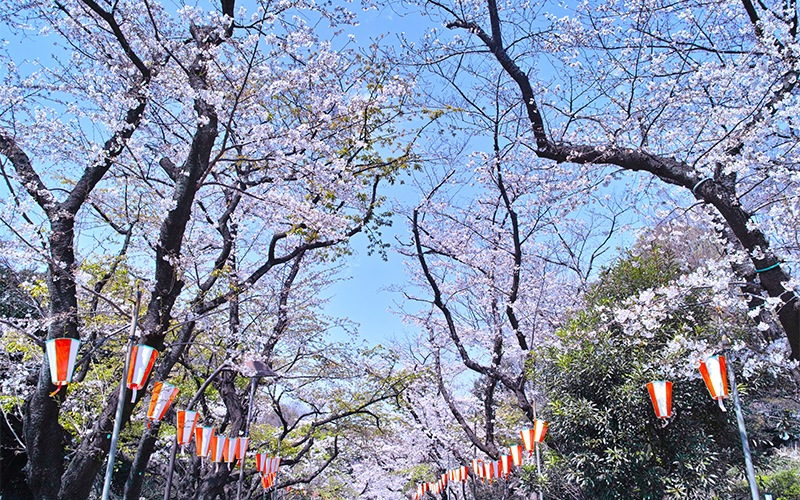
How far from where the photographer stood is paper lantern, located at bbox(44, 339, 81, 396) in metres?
4.05

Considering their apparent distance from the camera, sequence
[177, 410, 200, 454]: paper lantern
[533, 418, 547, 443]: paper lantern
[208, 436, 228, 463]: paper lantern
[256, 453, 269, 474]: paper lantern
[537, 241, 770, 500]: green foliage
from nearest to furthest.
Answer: [537, 241, 770, 500]: green foliage
[177, 410, 200, 454]: paper lantern
[533, 418, 547, 443]: paper lantern
[208, 436, 228, 463]: paper lantern
[256, 453, 269, 474]: paper lantern

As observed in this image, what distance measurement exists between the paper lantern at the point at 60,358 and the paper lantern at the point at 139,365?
1.59ft

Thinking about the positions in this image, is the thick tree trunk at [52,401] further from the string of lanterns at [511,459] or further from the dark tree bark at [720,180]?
the string of lanterns at [511,459]

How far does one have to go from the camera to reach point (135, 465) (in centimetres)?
554

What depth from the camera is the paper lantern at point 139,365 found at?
14.1 feet

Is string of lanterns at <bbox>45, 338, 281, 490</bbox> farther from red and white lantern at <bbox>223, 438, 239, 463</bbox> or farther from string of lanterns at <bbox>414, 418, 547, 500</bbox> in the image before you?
string of lanterns at <bbox>414, 418, 547, 500</bbox>

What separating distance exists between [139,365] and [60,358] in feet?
2.07

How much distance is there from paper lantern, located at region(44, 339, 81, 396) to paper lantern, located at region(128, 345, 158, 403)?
0.49m

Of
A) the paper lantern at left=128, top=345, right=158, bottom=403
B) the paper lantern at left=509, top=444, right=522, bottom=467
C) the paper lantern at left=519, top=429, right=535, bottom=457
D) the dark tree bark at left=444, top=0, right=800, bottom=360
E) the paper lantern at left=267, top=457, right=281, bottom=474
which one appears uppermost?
the dark tree bark at left=444, top=0, right=800, bottom=360

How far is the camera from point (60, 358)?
13.4 ft

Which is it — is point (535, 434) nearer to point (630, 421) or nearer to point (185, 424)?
point (630, 421)

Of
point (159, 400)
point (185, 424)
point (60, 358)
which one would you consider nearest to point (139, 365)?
point (60, 358)

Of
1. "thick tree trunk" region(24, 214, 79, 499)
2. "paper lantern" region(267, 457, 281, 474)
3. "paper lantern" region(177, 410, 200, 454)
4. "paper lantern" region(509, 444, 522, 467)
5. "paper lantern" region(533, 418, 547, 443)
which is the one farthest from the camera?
"paper lantern" region(267, 457, 281, 474)

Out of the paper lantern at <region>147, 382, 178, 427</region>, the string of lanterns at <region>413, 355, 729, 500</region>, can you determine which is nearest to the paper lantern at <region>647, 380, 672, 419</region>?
the string of lanterns at <region>413, 355, 729, 500</region>
